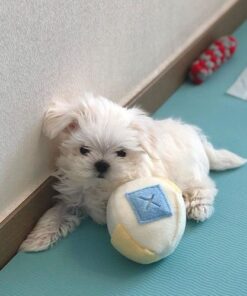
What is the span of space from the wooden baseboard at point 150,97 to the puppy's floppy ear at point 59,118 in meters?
0.20

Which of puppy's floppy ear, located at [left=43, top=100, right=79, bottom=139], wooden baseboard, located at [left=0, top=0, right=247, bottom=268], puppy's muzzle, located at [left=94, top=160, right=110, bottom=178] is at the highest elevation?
puppy's floppy ear, located at [left=43, top=100, right=79, bottom=139]

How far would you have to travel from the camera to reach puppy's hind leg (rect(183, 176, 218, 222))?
1.35m

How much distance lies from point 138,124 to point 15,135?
324 mm

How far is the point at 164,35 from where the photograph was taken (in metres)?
1.82

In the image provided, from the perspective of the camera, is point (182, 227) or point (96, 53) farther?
point (96, 53)

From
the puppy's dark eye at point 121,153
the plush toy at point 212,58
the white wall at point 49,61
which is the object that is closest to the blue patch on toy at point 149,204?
the puppy's dark eye at point 121,153

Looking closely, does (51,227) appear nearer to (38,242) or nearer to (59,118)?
(38,242)

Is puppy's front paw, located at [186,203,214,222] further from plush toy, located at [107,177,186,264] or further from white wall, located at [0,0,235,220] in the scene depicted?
white wall, located at [0,0,235,220]

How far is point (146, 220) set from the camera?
3.76 feet

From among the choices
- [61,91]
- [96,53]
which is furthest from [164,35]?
[61,91]

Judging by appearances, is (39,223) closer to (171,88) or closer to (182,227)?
(182,227)

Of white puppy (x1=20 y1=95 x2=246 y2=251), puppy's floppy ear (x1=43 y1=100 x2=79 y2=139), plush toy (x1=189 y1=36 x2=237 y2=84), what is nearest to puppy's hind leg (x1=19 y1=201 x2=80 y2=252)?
white puppy (x1=20 y1=95 x2=246 y2=251)

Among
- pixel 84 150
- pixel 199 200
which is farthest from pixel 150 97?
pixel 84 150

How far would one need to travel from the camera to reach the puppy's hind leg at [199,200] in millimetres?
1353
